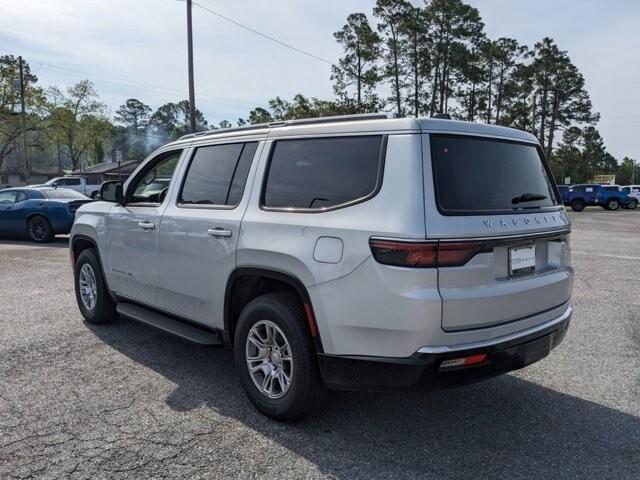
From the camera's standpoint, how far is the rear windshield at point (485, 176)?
296cm

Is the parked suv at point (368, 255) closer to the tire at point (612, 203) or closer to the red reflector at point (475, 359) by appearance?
the red reflector at point (475, 359)

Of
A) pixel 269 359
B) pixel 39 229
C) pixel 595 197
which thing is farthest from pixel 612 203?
pixel 269 359

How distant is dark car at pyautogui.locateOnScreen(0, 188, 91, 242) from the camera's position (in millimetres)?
13047

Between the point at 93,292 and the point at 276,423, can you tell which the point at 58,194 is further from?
the point at 276,423

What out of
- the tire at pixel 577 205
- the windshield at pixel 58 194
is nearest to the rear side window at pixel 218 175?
the windshield at pixel 58 194

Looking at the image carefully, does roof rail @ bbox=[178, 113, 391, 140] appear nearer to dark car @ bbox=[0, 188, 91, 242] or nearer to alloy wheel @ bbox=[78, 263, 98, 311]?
alloy wheel @ bbox=[78, 263, 98, 311]

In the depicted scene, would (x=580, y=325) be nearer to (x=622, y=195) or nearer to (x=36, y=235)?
(x=36, y=235)

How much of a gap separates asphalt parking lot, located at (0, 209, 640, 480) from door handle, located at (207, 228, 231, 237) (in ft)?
3.86

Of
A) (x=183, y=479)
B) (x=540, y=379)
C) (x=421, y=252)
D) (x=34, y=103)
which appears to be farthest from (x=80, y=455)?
(x=34, y=103)

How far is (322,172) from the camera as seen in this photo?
332 centimetres

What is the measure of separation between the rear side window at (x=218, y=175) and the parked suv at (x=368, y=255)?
1 cm

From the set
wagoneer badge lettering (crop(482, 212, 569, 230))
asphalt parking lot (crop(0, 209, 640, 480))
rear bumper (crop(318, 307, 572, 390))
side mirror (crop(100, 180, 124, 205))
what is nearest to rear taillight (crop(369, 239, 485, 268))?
wagoneer badge lettering (crop(482, 212, 569, 230))

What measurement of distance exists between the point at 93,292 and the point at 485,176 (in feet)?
14.2

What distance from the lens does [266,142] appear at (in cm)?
377
